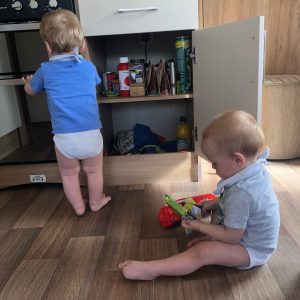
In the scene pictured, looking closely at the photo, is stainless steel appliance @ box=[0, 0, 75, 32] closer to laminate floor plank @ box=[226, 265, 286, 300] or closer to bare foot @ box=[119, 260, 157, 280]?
bare foot @ box=[119, 260, 157, 280]

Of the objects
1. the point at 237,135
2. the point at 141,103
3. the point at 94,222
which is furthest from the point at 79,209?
the point at 141,103

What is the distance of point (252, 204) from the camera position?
83 cm

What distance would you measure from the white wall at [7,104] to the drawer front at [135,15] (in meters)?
0.36

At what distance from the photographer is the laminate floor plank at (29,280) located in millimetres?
874

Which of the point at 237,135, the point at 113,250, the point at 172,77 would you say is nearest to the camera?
the point at 237,135

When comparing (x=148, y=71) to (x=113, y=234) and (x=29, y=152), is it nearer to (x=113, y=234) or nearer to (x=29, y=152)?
(x=29, y=152)

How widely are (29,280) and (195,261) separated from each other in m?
0.47

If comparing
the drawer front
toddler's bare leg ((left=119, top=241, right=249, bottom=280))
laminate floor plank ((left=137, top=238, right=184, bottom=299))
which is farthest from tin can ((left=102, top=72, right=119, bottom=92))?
toddler's bare leg ((left=119, top=241, right=249, bottom=280))

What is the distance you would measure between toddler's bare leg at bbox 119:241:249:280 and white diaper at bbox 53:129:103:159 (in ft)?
1.66

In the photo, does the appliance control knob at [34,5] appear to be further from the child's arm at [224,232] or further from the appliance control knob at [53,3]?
the child's arm at [224,232]

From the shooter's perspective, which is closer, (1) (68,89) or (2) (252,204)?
(2) (252,204)

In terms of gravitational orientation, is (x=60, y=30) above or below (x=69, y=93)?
above

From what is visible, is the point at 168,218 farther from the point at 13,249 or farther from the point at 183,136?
the point at 183,136

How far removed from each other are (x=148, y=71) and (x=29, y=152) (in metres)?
0.67
